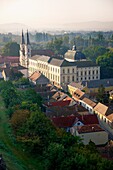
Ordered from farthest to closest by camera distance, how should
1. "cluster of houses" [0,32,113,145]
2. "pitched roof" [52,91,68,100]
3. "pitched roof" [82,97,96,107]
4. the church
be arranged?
1. the church
2. "pitched roof" [52,91,68,100]
3. "pitched roof" [82,97,96,107]
4. "cluster of houses" [0,32,113,145]

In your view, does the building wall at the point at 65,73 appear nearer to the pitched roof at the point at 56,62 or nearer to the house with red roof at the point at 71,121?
the pitched roof at the point at 56,62

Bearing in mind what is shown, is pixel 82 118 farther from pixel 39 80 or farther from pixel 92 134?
pixel 39 80

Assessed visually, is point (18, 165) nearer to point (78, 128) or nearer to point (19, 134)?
point (19, 134)

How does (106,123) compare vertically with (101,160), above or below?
below

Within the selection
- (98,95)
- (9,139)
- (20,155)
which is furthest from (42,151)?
(98,95)

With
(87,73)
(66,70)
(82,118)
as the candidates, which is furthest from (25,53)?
(82,118)

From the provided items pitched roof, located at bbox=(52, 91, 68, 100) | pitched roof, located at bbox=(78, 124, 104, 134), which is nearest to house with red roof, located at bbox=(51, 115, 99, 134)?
pitched roof, located at bbox=(78, 124, 104, 134)

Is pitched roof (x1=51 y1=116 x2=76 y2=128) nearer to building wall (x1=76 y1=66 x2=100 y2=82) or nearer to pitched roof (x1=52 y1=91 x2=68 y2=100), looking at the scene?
pitched roof (x1=52 y1=91 x2=68 y2=100)
